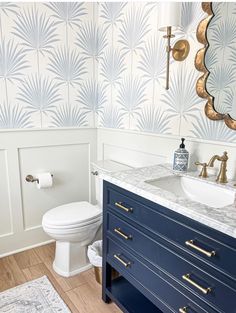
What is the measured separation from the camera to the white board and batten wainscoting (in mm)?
1946

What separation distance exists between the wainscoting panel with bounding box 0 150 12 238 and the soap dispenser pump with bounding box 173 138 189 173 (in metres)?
1.34

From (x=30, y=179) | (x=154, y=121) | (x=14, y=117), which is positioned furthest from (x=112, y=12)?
(x=30, y=179)

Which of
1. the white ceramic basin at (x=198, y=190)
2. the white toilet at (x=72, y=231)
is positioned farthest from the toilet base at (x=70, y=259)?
the white ceramic basin at (x=198, y=190)

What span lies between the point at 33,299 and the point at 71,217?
567mm

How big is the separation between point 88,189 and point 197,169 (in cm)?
127

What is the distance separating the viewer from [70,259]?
185cm

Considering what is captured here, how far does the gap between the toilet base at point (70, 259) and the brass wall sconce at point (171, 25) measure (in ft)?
4.56

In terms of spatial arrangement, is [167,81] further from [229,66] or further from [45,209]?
[45,209]

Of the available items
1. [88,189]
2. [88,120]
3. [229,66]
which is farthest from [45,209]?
[229,66]

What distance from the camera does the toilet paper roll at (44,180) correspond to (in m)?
2.06

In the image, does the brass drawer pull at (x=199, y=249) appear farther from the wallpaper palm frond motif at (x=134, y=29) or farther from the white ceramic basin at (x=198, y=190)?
the wallpaper palm frond motif at (x=134, y=29)

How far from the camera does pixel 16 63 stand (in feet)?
6.19

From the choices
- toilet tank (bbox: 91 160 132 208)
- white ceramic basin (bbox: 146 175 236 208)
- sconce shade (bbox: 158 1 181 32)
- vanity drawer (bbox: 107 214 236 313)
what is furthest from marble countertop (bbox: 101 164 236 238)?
sconce shade (bbox: 158 1 181 32)

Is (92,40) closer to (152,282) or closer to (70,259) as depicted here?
(70,259)
